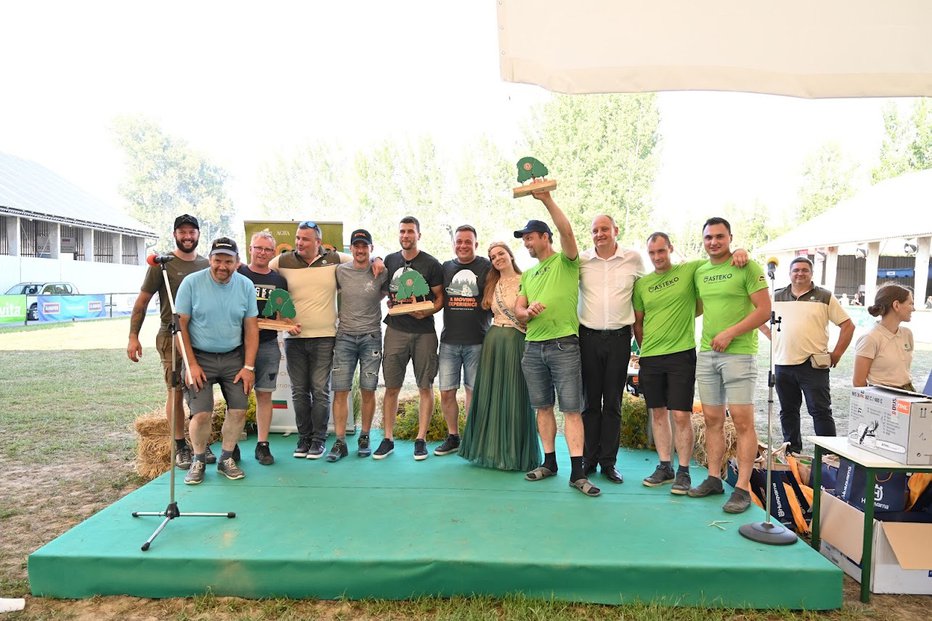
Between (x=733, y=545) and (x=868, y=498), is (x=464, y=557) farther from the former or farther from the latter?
(x=868, y=498)

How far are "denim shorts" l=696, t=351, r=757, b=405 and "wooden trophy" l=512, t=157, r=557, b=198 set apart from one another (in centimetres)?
155

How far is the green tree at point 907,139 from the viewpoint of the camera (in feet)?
93.1

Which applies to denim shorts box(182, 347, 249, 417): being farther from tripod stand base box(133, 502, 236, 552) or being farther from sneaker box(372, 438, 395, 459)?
sneaker box(372, 438, 395, 459)

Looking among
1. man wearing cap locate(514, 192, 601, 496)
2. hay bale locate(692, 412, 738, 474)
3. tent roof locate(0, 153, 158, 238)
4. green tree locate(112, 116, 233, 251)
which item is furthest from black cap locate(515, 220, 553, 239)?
green tree locate(112, 116, 233, 251)

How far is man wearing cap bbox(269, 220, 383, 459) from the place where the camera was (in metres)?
4.78

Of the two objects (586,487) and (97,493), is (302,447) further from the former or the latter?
(586,487)

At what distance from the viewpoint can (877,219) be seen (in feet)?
58.6

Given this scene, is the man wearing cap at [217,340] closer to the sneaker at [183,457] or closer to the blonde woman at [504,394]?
the sneaker at [183,457]

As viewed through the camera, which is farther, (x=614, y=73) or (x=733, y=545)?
(x=733, y=545)

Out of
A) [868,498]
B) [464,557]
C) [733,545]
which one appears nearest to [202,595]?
[464,557]

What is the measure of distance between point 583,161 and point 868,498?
27287 millimetres

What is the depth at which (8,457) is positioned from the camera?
17.9ft

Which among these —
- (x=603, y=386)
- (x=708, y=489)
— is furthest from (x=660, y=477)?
(x=603, y=386)

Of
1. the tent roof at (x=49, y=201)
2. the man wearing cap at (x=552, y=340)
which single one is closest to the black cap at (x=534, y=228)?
the man wearing cap at (x=552, y=340)
